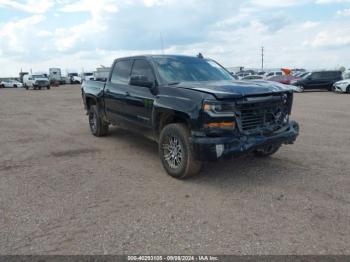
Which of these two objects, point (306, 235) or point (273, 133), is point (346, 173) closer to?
point (273, 133)

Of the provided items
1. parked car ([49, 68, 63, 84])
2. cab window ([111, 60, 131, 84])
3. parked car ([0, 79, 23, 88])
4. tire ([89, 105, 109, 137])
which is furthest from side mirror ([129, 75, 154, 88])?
parked car ([49, 68, 63, 84])

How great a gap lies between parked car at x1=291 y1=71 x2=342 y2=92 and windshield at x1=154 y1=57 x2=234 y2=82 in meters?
22.4

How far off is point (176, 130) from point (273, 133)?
1.45m

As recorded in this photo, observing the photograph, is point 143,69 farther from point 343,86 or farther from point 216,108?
point 343,86

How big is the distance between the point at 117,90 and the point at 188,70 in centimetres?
165

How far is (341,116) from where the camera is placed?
38.0 feet

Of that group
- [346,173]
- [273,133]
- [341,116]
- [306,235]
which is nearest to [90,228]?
[306,235]

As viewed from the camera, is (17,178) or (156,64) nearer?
(17,178)

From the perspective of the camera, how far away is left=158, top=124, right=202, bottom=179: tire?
15.6 feet

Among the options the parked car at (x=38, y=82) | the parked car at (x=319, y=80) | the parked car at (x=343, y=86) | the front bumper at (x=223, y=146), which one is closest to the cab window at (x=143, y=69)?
the front bumper at (x=223, y=146)

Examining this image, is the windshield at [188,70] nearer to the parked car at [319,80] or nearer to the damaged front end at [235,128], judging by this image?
the damaged front end at [235,128]

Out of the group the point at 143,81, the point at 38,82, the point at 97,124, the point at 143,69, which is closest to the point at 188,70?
the point at 143,69

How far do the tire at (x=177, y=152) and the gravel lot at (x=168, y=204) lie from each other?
0.18 metres

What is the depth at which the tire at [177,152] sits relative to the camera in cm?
477
